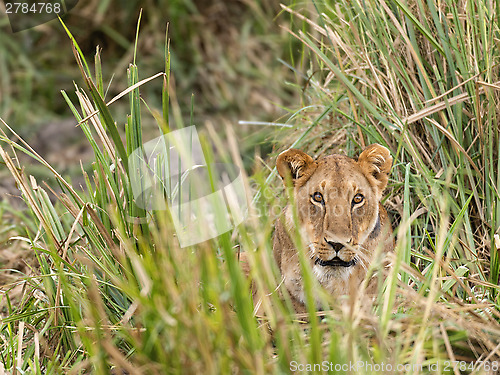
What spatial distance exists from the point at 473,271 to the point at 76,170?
3755 mm

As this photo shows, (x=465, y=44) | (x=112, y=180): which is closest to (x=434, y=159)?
(x=465, y=44)

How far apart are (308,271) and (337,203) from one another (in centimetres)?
72

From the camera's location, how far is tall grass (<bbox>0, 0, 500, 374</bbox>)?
5.12ft

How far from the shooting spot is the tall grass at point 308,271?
156 cm

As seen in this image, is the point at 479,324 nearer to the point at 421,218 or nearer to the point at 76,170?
the point at 421,218

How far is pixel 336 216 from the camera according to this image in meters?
2.18

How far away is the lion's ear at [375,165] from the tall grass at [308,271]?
87 millimetres

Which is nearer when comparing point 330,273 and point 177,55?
point 330,273

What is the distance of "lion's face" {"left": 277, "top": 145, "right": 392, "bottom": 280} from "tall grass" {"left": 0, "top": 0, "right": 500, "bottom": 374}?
0.14 m
